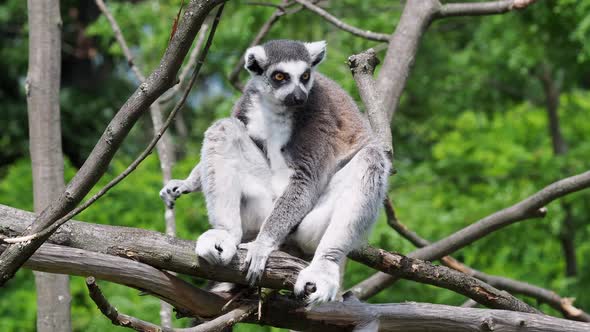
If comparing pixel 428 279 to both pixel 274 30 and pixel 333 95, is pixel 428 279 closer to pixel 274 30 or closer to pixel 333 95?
pixel 333 95

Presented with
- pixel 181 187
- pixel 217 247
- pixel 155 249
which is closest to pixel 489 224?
pixel 181 187

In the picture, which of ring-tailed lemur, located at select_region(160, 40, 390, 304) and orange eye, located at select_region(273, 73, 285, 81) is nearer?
ring-tailed lemur, located at select_region(160, 40, 390, 304)

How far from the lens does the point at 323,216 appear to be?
421 centimetres

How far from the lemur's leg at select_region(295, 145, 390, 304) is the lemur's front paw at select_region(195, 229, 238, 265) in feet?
1.20

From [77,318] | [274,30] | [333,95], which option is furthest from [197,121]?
[333,95]

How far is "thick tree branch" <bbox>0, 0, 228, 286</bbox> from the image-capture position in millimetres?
2854

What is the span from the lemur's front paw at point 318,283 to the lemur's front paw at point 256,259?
7.5 inches

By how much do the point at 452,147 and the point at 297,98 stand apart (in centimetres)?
556

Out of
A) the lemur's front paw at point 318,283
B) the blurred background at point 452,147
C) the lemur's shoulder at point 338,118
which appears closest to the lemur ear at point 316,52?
the lemur's shoulder at point 338,118

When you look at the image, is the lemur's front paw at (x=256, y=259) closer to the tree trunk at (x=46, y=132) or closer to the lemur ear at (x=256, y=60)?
the tree trunk at (x=46, y=132)

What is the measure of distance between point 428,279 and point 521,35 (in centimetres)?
590

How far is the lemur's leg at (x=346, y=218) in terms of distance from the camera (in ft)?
12.3

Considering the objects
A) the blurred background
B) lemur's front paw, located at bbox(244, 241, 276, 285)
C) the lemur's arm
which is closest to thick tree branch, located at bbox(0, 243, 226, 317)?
lemur's front paw, located at bbox(244, 241, 276, 285)

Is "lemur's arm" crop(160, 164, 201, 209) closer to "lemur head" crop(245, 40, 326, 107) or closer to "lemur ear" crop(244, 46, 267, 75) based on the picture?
"lemur head" crop(245, 40, 326, 107)
